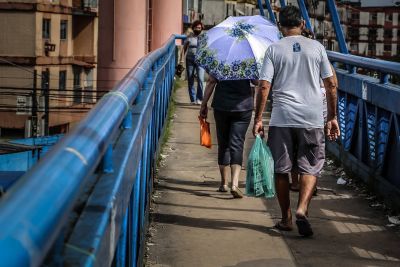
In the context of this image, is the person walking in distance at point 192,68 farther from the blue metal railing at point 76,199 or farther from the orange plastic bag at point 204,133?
the blue metal railing at point 76,199

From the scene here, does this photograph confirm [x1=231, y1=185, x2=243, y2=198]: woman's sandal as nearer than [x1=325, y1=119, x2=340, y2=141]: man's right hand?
No

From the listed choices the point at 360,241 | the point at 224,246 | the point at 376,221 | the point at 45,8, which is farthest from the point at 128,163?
the point at 45,8

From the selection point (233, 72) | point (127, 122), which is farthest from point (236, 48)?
point (127, 122)

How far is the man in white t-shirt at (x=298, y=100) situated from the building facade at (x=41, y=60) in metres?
40.8

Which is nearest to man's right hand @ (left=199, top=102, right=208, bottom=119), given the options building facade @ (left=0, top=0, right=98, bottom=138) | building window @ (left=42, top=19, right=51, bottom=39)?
building facade @ (left=0, top=0, right=98, bottom=138)

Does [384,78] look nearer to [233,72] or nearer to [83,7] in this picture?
[233,72]

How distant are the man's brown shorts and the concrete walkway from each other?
524 mm

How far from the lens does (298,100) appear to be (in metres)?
5.99

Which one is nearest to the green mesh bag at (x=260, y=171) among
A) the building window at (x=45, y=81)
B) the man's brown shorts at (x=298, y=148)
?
the man's brown shorts at (x=298, y=148)

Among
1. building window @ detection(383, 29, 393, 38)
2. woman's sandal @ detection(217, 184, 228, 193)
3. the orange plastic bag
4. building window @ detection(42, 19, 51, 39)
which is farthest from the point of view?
building window @ detection(383, 29, 393, 38)

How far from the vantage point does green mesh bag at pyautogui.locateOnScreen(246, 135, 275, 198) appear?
20.1ft

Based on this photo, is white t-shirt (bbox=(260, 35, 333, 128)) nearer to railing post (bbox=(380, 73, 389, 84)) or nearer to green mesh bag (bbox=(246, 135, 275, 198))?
green mesh bag (bbox=(246, 135, 275, 198))

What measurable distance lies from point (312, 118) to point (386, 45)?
127456 mm

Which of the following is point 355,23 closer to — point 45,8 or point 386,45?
point 386,45
